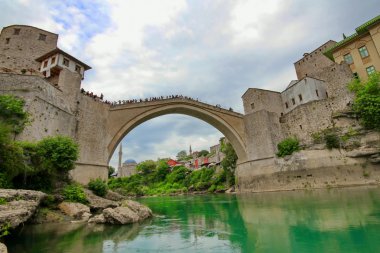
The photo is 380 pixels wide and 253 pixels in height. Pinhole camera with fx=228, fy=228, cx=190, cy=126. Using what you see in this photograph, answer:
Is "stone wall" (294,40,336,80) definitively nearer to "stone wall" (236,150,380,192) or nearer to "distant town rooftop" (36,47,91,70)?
"stone wall" (236,150,380,192)

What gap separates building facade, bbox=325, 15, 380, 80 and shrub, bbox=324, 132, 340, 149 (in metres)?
7.78

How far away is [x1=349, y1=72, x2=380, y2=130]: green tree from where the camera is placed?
19.1 m

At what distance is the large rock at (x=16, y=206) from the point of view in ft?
18.8

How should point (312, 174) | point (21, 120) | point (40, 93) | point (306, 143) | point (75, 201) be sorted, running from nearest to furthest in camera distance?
point (75, 201), point (21, 120), point (40, 93), point (312, 174), point (306, 143)

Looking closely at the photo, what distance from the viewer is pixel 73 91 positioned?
18.9 meters

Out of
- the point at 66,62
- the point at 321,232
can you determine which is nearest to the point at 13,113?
the point at 66,62

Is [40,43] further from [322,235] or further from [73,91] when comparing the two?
[322,235]

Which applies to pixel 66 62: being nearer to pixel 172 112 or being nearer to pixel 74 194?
pixel 172 112

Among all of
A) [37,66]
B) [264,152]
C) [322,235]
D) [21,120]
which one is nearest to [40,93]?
[21,120]

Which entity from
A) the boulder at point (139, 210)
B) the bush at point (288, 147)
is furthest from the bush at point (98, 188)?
the bush at point (288, 147)

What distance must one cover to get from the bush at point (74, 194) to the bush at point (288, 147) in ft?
66.7

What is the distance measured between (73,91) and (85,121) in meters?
2.63

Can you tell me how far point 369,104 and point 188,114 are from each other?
59.6ft

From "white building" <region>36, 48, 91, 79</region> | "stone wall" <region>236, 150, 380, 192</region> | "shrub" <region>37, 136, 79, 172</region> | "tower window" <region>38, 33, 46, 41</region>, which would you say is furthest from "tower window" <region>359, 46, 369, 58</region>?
"tower window" <region>38, 33, 46, 41</region>
